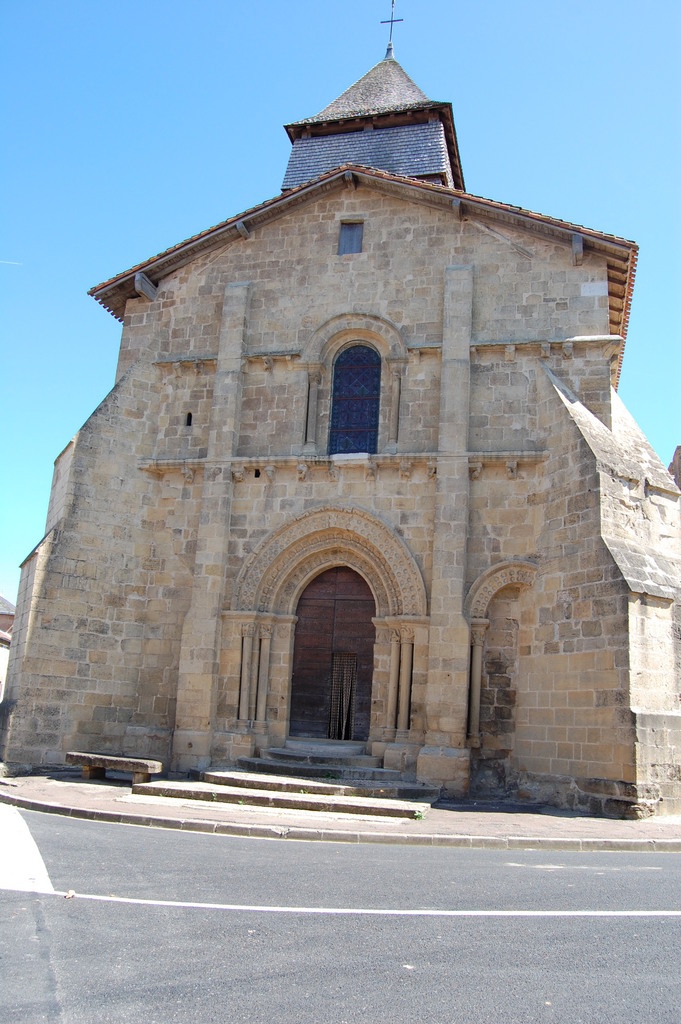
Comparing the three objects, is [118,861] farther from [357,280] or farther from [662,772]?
[357,280]

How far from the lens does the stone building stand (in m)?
13.0

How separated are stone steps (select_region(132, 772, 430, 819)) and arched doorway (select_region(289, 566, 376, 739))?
2.22m

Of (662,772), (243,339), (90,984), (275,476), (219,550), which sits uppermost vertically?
(243,339)

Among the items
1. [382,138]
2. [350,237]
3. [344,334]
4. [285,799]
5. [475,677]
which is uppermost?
[382,138]

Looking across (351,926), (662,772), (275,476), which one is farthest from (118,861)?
(275,476)

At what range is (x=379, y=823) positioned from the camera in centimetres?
1037

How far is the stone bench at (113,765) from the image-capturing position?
1254cm

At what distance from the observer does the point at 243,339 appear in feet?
52.2

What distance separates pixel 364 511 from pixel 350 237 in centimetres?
528

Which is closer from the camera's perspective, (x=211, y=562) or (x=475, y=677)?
(x=475, y=677)

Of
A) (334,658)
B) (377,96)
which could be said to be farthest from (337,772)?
(377,96)

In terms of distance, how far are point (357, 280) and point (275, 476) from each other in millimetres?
3823

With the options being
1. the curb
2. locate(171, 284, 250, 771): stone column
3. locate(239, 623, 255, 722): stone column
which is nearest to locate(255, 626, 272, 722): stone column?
locate(239, 623, 255, 722): stone column

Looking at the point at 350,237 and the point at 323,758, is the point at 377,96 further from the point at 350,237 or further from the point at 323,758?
the point at 323,758
